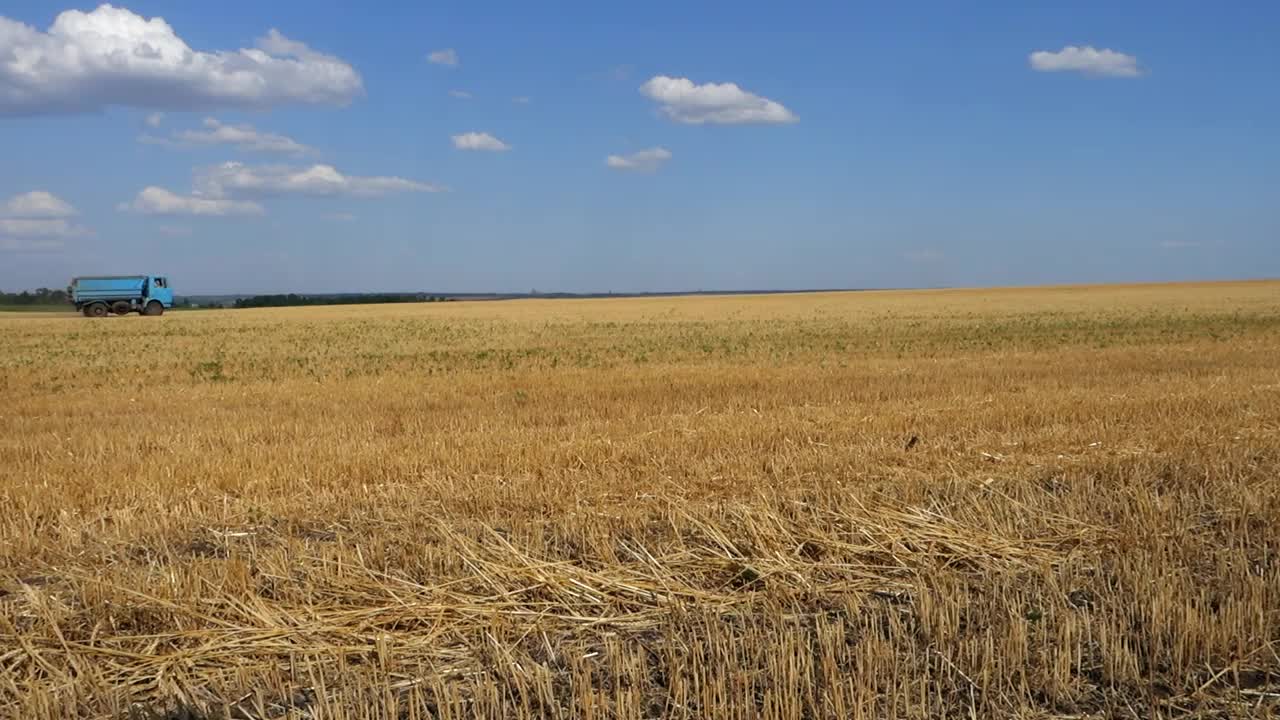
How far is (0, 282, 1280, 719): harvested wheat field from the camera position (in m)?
4.62

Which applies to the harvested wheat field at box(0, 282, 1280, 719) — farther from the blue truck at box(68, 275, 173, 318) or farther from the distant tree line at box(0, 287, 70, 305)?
the distant tree line at box(0, 287, 70, 305)

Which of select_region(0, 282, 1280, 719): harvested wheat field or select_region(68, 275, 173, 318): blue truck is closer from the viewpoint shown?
select_region(0, 282, 1280, 719): harvested wheat field

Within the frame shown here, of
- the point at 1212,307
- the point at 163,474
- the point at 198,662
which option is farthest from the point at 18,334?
the point at 1212,307

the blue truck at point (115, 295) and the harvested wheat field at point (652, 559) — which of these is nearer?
the harvested wheat field at point (652, 559)

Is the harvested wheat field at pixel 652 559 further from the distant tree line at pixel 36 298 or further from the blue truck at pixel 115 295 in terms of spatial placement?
the distant tree line at pixel 36 298

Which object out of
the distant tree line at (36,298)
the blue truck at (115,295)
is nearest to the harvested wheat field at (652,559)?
the blue truck at (115,295)

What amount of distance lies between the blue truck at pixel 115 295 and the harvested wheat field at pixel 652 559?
4697 cm

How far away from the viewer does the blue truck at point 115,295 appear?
5656 centimetres

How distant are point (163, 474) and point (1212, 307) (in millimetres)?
53290

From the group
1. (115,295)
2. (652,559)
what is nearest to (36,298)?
(115,295)

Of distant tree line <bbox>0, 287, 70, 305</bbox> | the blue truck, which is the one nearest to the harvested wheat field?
the blue truck

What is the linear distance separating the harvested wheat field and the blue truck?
4697 centimetres

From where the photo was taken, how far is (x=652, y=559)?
A: 634 cm

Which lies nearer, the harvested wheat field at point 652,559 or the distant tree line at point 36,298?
the harvested wheat field at point 652,559
